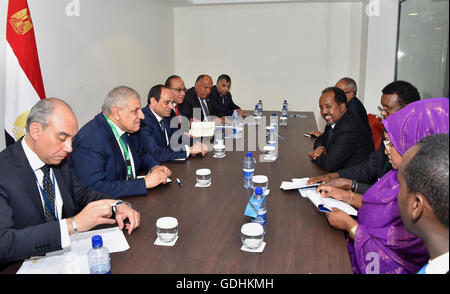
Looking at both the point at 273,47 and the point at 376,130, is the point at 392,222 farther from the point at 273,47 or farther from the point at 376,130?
the point at 273,47

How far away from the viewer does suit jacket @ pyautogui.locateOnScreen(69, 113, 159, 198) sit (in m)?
2.10

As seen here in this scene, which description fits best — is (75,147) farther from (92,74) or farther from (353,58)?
(353,58)

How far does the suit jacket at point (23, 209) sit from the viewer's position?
1368 millimetres

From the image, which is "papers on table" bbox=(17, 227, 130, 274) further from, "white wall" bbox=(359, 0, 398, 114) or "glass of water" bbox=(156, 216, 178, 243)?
"white wall" bbox=(359, 0, 398, 114)

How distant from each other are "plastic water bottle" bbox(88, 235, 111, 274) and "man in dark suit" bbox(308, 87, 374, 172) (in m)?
1.79

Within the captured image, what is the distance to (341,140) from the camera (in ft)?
9.02

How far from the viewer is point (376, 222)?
1696 mm

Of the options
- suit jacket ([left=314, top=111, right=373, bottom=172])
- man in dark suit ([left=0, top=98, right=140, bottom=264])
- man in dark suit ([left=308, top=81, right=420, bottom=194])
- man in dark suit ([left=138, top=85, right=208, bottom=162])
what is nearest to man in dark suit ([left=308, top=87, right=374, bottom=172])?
suit jacket ([left=314, top=111, right=373, bottom=172])

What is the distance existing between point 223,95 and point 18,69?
10.6ft

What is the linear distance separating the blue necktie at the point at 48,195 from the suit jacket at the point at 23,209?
37 millimetres

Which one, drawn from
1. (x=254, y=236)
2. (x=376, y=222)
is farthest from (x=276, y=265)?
(x=376, y=222)

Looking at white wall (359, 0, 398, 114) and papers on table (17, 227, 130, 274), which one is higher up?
white wall (359, 0, 398, 114)

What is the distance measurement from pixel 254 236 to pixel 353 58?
6.02 m

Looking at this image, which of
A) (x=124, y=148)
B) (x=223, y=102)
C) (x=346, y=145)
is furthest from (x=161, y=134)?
(x=223, y=102)
